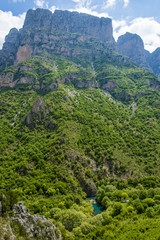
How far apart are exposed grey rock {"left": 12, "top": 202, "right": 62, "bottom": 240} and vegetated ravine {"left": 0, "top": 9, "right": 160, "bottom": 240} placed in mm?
184

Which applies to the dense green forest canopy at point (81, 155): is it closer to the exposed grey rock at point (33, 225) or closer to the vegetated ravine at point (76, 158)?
the vegetated ravine at point (76, 158)

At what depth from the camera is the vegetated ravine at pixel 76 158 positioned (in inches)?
1640

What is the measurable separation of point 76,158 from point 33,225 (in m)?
52.0

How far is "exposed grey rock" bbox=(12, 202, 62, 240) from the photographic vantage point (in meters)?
28.9

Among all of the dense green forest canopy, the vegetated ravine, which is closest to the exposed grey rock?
the vegetated ravine

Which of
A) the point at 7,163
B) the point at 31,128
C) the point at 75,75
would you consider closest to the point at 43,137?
the point at 31,128

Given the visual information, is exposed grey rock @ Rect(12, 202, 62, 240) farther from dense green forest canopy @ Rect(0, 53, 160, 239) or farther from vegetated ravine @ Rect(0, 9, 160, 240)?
dense green forest canopy @ Rect(0, 53, 160, 239)

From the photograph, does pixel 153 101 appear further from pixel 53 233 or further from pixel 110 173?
pixel 53 233

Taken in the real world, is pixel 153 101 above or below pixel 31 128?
above

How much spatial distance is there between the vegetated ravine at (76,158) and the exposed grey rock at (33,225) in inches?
7.2

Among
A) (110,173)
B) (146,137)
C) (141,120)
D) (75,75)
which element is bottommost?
(110,173)

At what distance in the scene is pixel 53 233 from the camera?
33.8 meters

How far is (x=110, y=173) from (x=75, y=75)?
12184cm

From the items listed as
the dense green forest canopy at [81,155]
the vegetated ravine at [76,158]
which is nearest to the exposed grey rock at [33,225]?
the vegetated ravine at [76,158]
